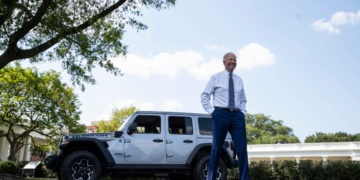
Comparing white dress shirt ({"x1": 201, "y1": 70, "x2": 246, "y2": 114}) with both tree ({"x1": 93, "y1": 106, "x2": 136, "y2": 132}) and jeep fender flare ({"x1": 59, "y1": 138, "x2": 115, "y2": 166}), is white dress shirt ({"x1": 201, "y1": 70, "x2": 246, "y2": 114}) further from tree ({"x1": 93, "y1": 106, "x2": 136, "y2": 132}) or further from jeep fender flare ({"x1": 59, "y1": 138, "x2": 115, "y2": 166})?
tree ({"x1": 93, "y1": 106, "x2": 136, "y2": 132})

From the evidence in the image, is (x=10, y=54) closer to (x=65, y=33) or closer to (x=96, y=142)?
(x=65, y=33)

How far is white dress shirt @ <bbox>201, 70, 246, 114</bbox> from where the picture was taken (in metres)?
4.46

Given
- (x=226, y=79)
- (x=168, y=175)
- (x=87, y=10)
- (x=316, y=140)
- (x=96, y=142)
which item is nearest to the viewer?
(x=226, y=79)

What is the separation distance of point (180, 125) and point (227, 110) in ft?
14.9

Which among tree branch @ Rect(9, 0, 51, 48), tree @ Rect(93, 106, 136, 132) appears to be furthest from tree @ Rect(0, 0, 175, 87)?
tree @ Rect(93, 106, 136, 132)

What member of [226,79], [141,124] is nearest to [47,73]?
[141,124]

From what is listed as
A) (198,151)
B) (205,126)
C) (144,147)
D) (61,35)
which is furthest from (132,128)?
(61,35)

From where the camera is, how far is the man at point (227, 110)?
4.28 metres

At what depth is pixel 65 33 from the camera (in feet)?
41.8

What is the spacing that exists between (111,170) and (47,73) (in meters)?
25.9

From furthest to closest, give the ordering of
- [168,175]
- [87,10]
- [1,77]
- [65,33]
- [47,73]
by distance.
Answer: [47,73]
[1,77]
[87,10]
[65,33]
[168,175]

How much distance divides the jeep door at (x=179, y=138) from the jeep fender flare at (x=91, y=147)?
1487 mm

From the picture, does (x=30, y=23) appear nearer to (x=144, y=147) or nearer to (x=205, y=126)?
(x=144, y=147)

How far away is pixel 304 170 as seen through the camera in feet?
37.6
